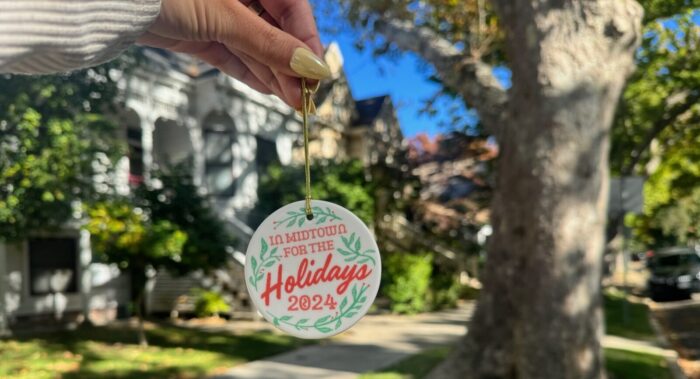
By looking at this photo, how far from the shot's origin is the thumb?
4.17 feet

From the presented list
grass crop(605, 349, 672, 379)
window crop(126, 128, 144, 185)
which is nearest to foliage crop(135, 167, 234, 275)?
window crop(126, 128, 144, 185)

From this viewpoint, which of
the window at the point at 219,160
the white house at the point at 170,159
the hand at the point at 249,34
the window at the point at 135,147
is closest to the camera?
the hand at the point at 249,34

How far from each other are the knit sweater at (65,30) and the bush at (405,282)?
48.2ft

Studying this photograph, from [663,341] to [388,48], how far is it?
797 cm

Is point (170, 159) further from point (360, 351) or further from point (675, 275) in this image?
point (675, 275)

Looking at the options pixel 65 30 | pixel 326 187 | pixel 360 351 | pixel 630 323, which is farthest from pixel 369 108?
pixel 65 30

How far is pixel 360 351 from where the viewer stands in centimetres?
1031

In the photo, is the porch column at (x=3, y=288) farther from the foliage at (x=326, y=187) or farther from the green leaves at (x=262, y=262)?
the green leaves at (x=262, y=262)

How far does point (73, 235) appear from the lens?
1366 cm

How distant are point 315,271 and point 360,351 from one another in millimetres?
9180

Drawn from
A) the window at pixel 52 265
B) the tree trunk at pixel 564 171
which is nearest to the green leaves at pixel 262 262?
the tree trunk at pixel 564 171

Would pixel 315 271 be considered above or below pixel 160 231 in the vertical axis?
below

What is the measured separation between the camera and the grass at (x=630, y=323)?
12.9 metres

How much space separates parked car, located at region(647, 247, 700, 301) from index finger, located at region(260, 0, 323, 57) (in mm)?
23778
